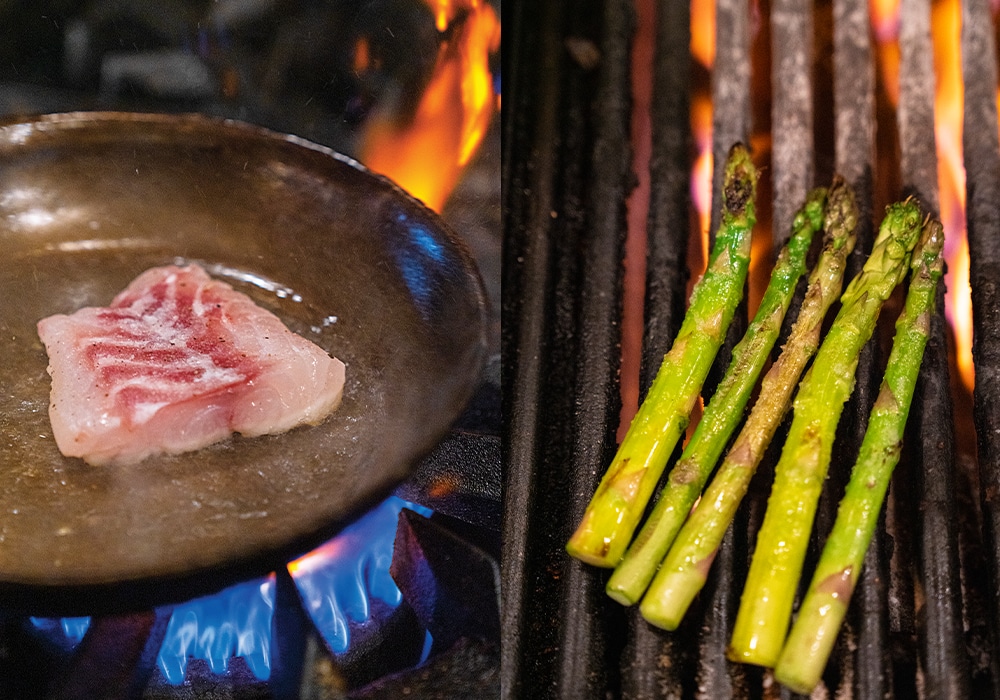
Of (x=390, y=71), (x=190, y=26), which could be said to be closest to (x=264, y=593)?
(x=390, y=71)

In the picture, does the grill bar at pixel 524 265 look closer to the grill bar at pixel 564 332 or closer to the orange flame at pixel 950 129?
the grill bar at pixel 564 332

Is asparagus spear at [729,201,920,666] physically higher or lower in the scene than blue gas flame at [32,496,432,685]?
higher

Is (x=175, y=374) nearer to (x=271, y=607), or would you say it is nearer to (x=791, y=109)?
(x=271, y=607)

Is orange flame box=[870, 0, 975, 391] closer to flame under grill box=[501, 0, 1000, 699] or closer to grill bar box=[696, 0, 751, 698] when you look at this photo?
flame under grill box=[501, 0, 1000, 699]

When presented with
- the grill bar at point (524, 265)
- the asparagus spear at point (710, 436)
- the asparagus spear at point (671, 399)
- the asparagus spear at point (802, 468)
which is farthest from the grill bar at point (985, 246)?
the grill bar at point (524, 265)

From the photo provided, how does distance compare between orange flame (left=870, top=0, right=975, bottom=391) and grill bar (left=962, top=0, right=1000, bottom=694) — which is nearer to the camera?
grill bar (left=962, top=0, right=1000, bottom=694)

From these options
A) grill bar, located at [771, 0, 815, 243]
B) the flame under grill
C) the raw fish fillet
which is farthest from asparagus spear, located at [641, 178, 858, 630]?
the raw fish fillet
